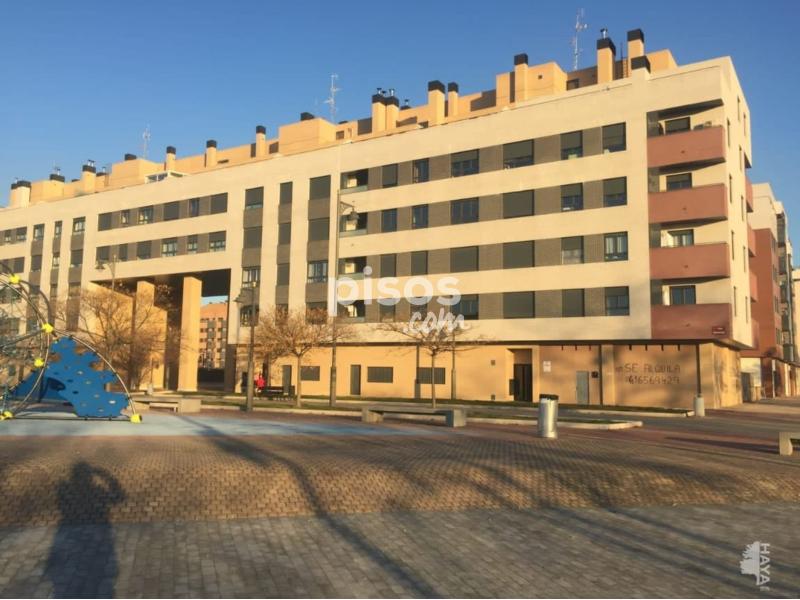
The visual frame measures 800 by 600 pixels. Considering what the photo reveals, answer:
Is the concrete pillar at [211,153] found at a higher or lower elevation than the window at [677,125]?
higher

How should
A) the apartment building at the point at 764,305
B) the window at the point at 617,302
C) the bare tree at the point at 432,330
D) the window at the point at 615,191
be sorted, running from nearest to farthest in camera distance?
1. the window at the point at 617,302
2. the window at the point at 615,191
3. the bare tree at the point at 432,330
4. the apartment building at the point at 764,305

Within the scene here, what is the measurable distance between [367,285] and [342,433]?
26.3m

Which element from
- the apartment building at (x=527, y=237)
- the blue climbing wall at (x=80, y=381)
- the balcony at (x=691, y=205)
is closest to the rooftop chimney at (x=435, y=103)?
the apartment building at (x=527, y=237)

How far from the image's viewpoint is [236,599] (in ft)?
18.1

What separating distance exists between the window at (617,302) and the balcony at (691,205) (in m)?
3.99

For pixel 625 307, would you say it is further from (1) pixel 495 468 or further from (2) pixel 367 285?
(1) pixel 495 468

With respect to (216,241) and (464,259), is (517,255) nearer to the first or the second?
(464,259)

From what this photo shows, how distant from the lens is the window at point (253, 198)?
47906 millimetres

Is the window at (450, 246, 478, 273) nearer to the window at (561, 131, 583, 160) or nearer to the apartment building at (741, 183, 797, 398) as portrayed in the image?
the window at (561, 131, 583, 160)

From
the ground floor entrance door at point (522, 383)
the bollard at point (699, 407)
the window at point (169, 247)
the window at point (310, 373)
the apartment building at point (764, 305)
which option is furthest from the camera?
the apartment building at point (764, 305)

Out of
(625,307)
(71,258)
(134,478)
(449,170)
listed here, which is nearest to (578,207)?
(625,307)

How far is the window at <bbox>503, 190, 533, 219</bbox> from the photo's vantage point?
124 feet

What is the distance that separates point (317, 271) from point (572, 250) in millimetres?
17398

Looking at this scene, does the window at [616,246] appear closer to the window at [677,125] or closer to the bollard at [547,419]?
the window at [677,125]
